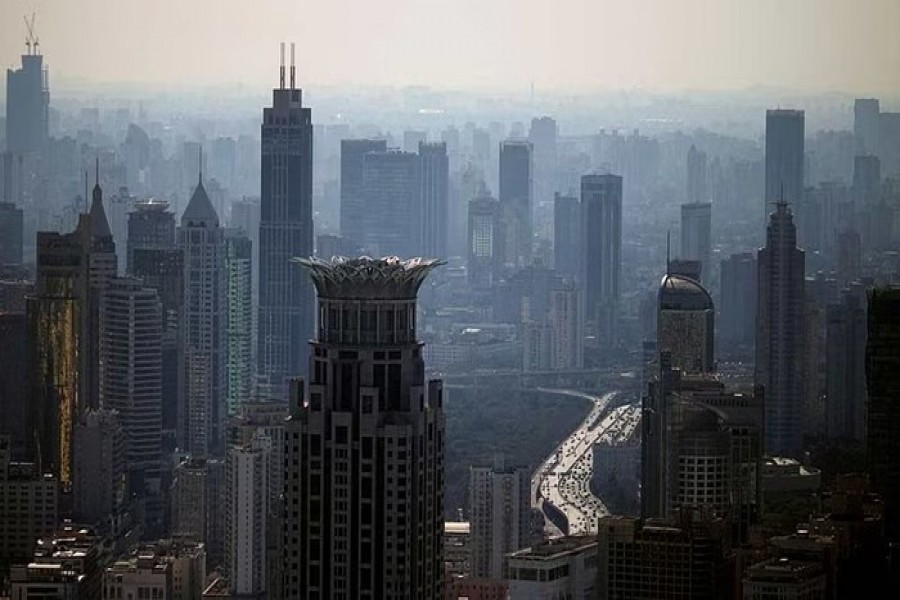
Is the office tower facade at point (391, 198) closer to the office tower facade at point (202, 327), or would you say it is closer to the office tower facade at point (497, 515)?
the office tower facade at point (202, 327)

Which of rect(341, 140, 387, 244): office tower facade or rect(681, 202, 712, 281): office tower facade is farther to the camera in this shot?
rect(341, 140, 387, 244): office tower facade

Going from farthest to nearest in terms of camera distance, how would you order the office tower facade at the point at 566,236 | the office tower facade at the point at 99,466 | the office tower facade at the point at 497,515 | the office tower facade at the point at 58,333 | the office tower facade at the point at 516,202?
the office tower facade at the point at 566,236 < the office tower facade at the point at 516,202 < the office tower facade at the point at 58,333 < the office tower facade at the point at 99,466 < the office tower facade at the point at 497,515

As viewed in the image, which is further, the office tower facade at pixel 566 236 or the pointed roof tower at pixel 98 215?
the office tower facade at pixel 566 236

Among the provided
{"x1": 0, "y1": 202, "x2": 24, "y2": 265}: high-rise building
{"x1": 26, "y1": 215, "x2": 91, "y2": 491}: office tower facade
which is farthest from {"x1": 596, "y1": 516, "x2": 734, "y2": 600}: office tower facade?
{"x1": 0, "y1": 202, "x2": 24, "y2": 265}: high-rise building

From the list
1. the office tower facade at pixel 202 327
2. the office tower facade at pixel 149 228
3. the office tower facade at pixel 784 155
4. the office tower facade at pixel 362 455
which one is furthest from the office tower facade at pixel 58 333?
the office tower facade at pixel 362 455

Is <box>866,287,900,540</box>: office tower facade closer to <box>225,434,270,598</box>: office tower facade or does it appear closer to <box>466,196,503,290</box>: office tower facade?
<box>466,196,503,290</box>: office tower facade

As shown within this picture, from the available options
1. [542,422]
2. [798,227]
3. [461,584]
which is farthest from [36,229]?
[461,584]
